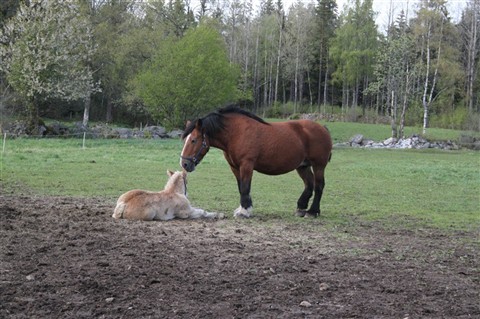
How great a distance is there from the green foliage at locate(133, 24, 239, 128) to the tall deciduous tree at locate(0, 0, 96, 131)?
21.5ft

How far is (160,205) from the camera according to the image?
929cm

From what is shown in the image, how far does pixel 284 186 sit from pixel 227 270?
10773 mm

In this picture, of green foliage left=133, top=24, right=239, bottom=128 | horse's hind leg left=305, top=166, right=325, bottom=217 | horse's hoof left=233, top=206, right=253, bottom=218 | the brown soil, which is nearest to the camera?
the brown soil

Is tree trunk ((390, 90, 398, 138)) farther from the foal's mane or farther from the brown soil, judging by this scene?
the foal's mane

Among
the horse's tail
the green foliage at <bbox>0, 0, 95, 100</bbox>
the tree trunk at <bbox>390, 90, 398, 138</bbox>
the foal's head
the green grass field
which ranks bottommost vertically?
the green grass field

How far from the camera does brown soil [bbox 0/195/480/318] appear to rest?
15.8 feet

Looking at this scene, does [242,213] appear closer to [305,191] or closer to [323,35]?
[305,191]

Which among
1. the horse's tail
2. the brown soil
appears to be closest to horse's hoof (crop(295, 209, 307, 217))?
the brown soil

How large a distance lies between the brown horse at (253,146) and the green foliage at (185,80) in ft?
119

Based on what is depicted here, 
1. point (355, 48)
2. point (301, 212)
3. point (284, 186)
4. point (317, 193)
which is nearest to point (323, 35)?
point (355, 48)

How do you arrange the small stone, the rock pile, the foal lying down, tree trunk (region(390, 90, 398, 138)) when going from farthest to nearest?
tree trunk (region(390, 90, 398, 138))
the rock pile
the foal lying down
the small stone

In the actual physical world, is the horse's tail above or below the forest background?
below

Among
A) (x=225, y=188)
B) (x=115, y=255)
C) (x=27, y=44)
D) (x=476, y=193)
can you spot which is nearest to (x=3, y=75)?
(x=27, y=44)

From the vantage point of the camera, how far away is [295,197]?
14031mm
